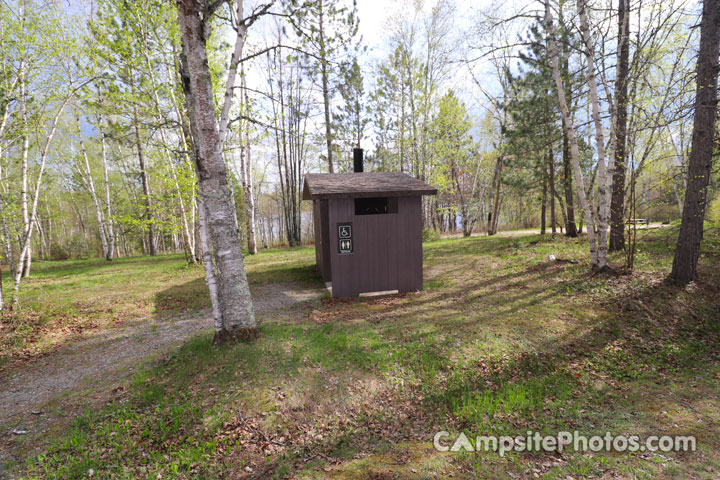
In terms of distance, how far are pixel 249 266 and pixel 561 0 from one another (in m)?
13.8

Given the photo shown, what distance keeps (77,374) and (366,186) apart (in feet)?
22.8

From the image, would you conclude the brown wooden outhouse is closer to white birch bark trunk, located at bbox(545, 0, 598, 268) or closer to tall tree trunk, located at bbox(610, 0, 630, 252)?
white birch bark trunk, located at bbox(545, 0, 598, 268)

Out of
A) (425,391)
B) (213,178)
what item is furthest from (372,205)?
(425,391)

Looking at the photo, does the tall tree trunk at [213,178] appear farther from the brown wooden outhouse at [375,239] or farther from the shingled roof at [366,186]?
the brown wooden outhouse at [375,239]

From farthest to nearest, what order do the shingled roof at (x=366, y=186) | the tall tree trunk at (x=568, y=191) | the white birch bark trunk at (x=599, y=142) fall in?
1. the tall tree trunk at (x=568, y=191)
2. the shingled roof at (x=366, y=186)
3. the white birch bark trunk at (x=599, y=142)

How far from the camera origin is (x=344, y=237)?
318 inches

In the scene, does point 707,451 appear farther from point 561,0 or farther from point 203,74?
point 561,0

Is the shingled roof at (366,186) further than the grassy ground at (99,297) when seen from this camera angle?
Yes

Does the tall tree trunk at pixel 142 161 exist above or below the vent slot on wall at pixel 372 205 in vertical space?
above

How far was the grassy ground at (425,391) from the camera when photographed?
3.12 metres

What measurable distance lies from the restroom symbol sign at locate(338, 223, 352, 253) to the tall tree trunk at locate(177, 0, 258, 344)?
11.2 feet

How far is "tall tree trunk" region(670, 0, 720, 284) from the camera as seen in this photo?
6.00 meters

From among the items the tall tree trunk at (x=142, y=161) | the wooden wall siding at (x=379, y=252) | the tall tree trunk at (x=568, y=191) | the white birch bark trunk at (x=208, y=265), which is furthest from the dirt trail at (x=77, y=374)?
the tall tree trunk at (x=568, y=191)

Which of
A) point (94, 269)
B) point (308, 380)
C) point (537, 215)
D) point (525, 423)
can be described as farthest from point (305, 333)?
point (537, 215)
